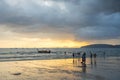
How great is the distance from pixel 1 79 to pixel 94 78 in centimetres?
1251

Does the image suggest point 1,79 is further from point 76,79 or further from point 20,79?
point 76,79

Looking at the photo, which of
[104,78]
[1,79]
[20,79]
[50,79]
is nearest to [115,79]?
[104,78]

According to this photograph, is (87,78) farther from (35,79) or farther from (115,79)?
(35,79)

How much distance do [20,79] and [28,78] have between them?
1339 mm

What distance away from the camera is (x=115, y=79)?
31922 millimetres

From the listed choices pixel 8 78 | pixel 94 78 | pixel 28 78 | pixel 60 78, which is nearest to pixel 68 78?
pixel 60 78

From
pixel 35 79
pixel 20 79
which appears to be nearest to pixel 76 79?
pixel 35 79

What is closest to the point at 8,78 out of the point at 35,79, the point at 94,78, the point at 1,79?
the point at 1,79

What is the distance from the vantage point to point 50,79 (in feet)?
108

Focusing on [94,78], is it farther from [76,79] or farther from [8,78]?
[8,78]

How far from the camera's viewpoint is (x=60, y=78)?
33.5 m

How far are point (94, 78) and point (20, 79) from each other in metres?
9.98

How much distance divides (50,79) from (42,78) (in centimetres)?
138

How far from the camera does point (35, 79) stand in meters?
32.8
